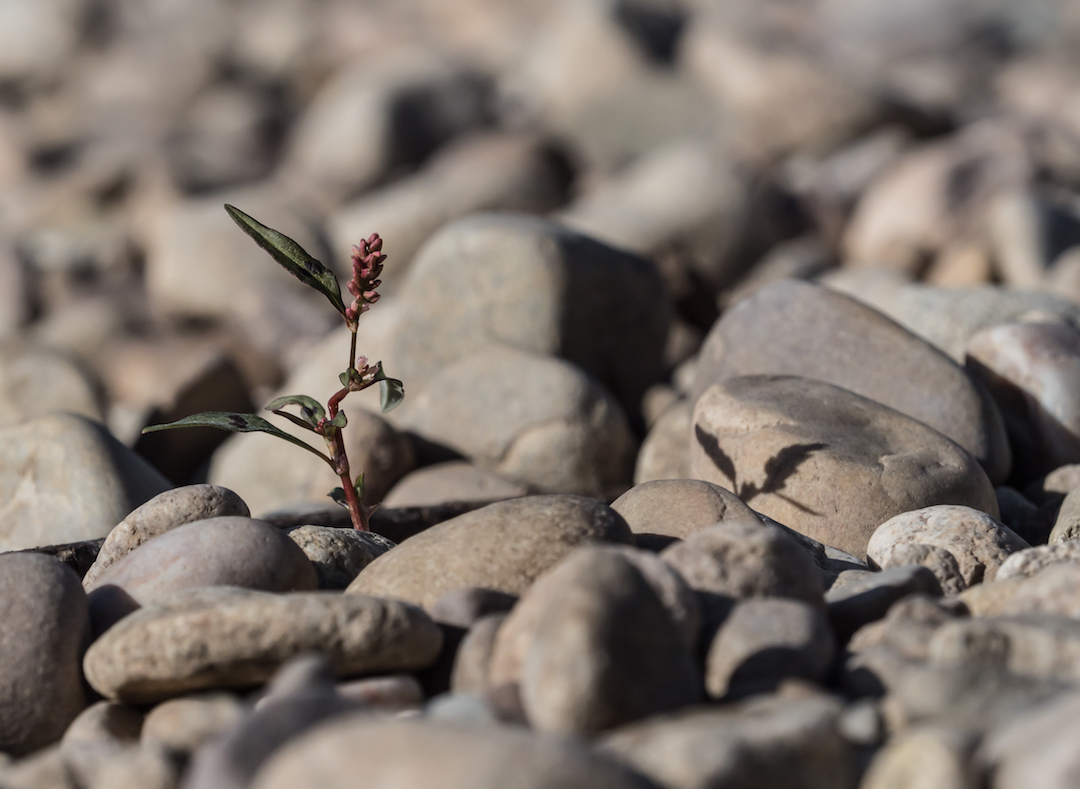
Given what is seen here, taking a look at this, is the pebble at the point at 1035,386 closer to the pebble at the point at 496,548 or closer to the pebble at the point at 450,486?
the pebble at the point at 450,486

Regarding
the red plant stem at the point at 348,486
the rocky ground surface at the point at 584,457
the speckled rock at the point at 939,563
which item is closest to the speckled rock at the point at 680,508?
the rocky ground surface at the point at 584,457

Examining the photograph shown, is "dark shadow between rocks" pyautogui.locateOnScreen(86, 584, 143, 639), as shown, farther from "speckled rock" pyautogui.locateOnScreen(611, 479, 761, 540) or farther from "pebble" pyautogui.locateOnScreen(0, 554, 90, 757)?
"speckled rock" pyautogui.locateOnScreen(611, 479, 761, 540)

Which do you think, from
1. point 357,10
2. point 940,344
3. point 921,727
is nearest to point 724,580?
point 921,727

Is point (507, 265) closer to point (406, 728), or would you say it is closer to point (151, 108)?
point (406, 728)

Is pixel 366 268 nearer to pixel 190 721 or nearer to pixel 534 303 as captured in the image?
pixel 190 721

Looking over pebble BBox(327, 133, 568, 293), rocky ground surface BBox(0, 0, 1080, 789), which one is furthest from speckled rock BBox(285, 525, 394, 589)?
pebble BBox(327, 133, 568, 293)
